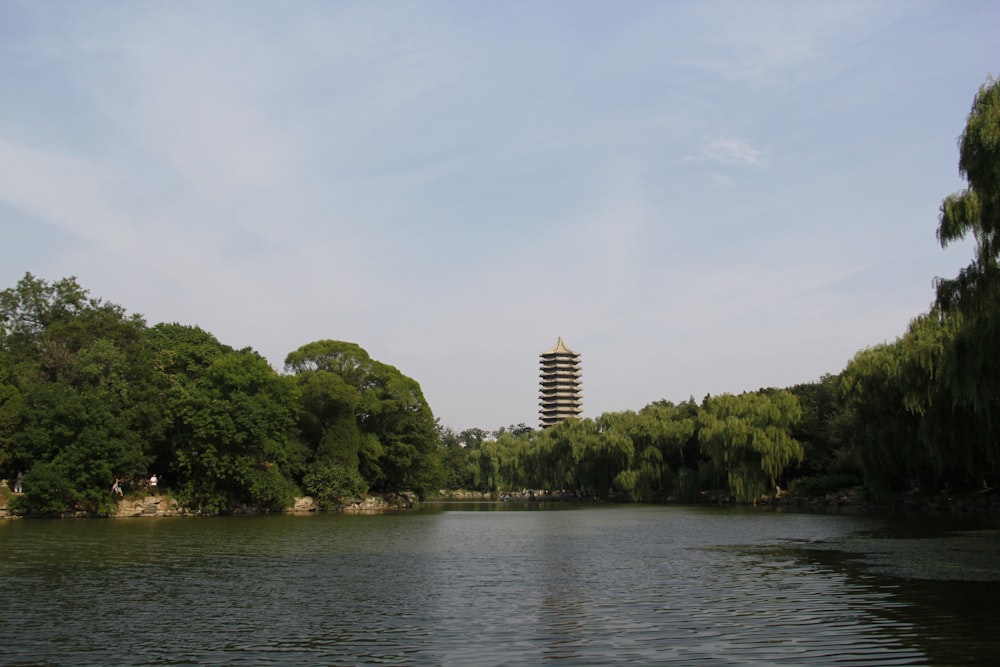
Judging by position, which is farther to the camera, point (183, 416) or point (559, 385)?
point (559, 385)

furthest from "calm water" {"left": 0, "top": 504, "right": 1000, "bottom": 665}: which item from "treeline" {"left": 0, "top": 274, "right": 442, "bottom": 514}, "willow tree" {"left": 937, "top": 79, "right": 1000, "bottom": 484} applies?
"treeline" {"left": 0, "top": 274, "right": 442, "bottom": 514}

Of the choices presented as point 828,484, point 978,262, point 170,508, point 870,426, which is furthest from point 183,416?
point 978,262

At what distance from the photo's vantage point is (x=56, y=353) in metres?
47.4

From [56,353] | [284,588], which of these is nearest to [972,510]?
[284,588]

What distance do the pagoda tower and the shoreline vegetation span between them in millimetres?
75517

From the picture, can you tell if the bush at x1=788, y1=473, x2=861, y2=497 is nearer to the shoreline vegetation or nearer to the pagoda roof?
the shoreline vegetation

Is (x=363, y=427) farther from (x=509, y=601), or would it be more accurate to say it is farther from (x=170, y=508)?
(x=509, y=601)

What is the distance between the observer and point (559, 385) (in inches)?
5778

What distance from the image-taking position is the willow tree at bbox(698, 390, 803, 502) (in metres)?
49.2

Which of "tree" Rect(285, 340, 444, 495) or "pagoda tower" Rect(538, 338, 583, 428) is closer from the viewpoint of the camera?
"tree" Rect(285, 340, 444, 495)

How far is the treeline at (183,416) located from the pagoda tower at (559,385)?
275ft

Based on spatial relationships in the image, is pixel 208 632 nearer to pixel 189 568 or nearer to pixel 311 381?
pixel 189 568

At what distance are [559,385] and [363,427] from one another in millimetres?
87057

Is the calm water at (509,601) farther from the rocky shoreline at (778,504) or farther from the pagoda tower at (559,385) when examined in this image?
the pagoda tower at (559,385)
